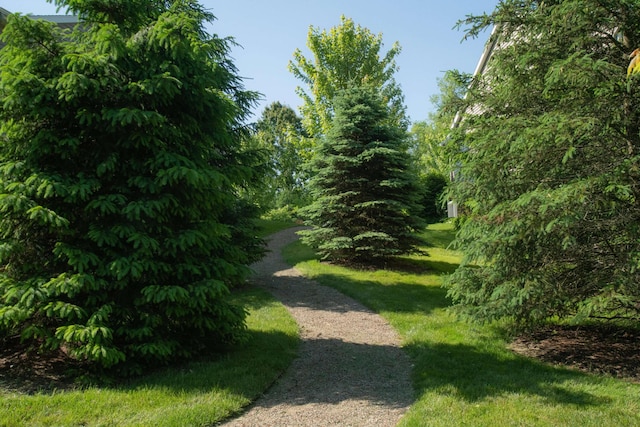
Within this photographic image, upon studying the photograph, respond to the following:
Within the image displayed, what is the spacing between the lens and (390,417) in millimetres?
4477

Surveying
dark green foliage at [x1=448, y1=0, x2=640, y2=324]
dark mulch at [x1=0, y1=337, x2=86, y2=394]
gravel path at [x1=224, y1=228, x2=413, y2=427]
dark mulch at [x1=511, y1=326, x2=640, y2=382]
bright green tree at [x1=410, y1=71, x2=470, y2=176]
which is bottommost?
dark mulch at [x1=511, y1=326, x2=640, y2=382]

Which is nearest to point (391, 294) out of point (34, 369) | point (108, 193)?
point (108, 193)

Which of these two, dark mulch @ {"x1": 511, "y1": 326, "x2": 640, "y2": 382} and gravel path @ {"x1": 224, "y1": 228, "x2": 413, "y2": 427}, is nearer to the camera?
gravel path @ {"x1": 224, "y1": 228, "x2": 413, "y2": 427}

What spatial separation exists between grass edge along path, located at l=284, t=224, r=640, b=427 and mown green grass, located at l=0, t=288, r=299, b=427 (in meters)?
1.91

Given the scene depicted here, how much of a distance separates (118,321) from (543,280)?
5423mm

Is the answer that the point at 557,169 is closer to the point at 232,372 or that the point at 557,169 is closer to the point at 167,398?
the point at 232,372

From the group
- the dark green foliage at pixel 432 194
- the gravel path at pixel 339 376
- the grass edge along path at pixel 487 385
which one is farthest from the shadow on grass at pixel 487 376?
the dark green foliage at pixel 432 194

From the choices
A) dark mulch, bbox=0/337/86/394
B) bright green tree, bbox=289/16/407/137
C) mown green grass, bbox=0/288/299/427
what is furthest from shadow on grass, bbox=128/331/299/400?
bright green tree, bbox=289/16/407/137

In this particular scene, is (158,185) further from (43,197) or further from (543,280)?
(543,280)

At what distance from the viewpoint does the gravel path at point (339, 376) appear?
14.6 feet

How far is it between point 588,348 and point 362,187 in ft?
26.4

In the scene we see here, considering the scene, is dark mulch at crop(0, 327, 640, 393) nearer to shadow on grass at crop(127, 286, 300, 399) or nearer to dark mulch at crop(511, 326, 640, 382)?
dark mulch at crop(511, 326, 640, 382)

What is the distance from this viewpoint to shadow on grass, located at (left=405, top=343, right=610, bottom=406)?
4840 mm

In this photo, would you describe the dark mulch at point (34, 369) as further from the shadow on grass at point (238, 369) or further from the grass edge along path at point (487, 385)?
the grass edge along path at point (487, 385)
